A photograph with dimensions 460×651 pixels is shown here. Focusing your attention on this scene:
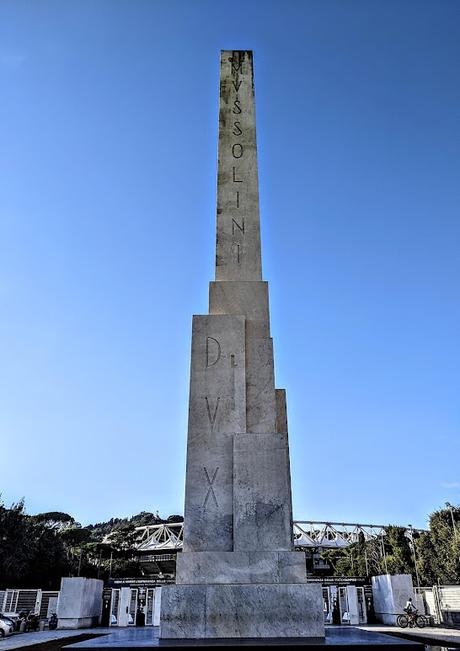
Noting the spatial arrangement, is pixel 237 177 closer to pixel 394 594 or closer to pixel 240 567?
pixel 240 567

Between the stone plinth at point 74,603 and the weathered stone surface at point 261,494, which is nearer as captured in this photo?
the weathered stone surface at point 261,494

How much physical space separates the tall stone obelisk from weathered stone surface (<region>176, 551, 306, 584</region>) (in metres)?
0.01

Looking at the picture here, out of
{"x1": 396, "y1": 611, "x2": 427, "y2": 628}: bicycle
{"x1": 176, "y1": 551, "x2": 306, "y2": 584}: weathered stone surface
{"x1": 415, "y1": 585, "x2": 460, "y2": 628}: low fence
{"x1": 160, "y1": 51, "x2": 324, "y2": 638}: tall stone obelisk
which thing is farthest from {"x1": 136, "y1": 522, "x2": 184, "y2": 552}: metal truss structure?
{"x1": 176, "y1": 551, "x2": 306, "y2": 584}: weathered stone surface

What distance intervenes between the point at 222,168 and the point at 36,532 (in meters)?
55.8

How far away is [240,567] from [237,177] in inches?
329

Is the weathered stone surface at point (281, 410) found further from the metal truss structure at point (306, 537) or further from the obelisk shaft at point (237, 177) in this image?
the metal truss structure at point (306, 537)

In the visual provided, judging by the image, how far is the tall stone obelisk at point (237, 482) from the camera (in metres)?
7.49

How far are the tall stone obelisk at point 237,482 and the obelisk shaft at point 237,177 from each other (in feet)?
0.12

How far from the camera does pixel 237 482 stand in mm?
8641

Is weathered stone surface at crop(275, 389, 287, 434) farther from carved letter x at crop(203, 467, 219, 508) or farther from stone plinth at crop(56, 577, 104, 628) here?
stone plinth at crop(56, 577, 104, 628)

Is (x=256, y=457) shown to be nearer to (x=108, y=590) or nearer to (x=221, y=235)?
(x=221, y=235)

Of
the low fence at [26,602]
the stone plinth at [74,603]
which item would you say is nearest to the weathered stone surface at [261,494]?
the stone plinth at [74,603]

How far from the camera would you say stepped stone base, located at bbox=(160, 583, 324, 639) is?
7336mm

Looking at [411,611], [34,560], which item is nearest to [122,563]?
[34,560]
